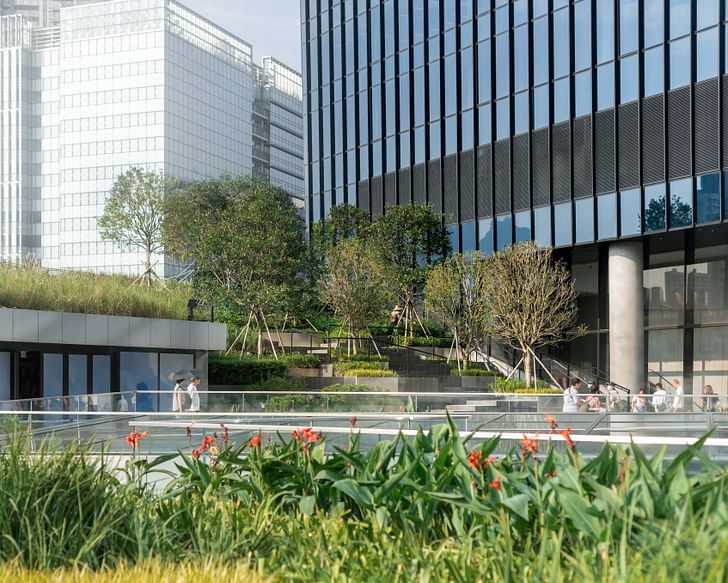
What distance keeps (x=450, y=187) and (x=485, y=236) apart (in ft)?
12.6

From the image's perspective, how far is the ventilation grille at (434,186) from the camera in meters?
48.4

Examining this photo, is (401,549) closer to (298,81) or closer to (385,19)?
(385,19)

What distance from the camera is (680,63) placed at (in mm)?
35938

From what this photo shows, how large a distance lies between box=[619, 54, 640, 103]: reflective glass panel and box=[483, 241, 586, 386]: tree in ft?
21.5

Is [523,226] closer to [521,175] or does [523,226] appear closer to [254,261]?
[521,175]

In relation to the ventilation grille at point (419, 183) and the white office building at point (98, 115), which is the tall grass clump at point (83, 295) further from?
the white office building at point (98, 115)

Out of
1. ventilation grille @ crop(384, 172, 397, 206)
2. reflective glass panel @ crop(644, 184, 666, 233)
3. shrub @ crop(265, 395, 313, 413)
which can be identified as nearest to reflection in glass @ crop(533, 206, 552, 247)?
reflective glass panel @ crop(644, 184, 666, 233)

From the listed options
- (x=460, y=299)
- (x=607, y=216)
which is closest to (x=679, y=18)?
(x=607, y=216)

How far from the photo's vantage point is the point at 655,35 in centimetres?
3669

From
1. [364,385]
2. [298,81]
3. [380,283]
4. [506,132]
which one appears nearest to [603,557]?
[364,385]

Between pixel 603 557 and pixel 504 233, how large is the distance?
130ft

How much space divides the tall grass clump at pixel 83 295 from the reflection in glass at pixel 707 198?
728 inches

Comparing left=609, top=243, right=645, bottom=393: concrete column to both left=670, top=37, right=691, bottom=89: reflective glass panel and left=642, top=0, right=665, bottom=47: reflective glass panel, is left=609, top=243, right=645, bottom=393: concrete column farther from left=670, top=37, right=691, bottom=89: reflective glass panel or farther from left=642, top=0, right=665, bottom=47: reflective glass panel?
left=642, top=0, right=665, bottom=47: reflective glass panel

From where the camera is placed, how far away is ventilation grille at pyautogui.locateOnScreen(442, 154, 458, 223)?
155 feet
